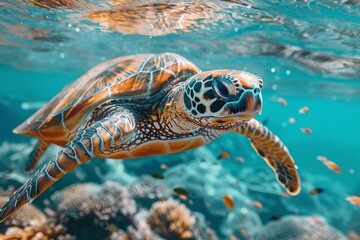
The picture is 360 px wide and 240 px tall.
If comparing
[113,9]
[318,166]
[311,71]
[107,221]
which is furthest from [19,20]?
[318,166]

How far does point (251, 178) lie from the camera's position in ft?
29.9

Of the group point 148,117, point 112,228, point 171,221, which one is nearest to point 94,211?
point 112,228

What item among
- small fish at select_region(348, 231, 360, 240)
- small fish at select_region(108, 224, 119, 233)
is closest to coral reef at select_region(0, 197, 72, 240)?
small fish at select_region(108, 224, 119, 233)

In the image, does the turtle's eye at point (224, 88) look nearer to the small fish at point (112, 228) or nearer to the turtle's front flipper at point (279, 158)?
the turtle's front flipper at point (279, 158)

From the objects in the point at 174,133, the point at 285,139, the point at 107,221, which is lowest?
the point at 285,139

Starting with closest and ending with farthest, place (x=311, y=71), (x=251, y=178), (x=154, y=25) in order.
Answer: (x=154, y=25) < (x=251, y=178) < (x=311, y=71)

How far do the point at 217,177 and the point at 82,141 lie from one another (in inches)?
224

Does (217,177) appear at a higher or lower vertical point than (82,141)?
lower

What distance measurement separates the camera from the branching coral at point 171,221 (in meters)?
4.90

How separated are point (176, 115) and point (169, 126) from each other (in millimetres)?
301

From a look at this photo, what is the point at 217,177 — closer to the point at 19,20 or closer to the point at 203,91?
the point at 203,91

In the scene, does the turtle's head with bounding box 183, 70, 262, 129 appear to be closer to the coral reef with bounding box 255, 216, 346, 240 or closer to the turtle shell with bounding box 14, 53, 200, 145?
the turtle shell with bounding box 14, 53, 200, 145

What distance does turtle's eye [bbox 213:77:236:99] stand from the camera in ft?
8.00

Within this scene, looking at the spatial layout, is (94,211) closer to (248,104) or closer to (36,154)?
(36,154)
